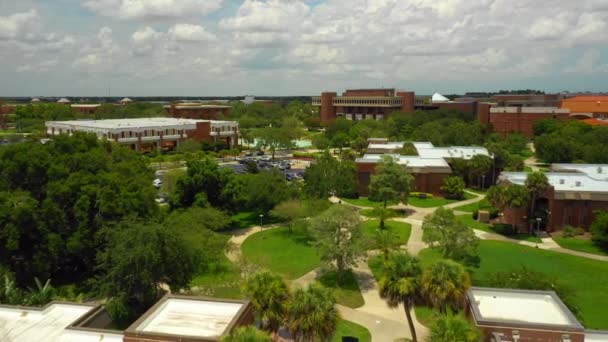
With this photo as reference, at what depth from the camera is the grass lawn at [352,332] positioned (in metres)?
28.3

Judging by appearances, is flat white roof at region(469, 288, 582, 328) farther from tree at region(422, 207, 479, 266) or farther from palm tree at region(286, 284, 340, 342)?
tree at region(422, 207, 479, 266)

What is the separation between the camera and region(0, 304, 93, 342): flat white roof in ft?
74.5

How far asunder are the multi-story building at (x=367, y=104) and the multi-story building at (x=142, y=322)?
14243cm

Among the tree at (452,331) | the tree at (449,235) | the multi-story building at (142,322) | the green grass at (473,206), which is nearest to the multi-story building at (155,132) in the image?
the green grass at (473,206)

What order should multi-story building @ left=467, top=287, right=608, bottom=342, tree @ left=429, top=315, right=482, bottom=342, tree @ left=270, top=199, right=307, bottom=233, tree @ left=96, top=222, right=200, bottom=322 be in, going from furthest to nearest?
tree @ left=270, top=199, right=307, bottom=233
tree @ left=96, top=222, right=200, bottom=322
multi-story building @ left=467, top=287, right=608, bottom=342
tree @ left=429, top=315, right=482, bottom=342

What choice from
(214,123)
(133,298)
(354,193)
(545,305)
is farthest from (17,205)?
(214,123)

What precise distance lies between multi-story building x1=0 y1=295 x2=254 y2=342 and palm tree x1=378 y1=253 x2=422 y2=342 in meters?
6.98

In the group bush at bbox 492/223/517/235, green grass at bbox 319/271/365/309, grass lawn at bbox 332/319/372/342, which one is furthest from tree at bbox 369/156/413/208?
grass lawn at bbox 332/319/372/342

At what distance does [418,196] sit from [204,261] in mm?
39487

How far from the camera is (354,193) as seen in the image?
218 feet

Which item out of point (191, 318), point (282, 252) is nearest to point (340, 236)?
point (282, 252)

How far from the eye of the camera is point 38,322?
2414 cm

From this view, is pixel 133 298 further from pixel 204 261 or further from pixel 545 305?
pixel 545 305

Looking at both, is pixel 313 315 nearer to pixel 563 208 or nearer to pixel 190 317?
pixel 190 317
